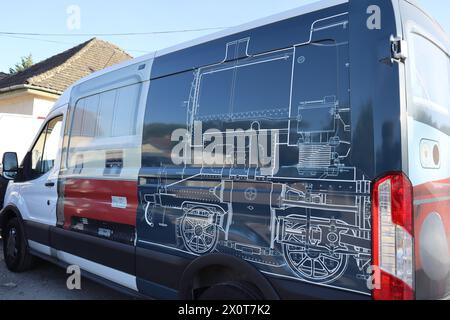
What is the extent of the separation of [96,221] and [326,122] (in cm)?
262

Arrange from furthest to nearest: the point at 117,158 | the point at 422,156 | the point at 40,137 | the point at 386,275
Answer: the point at 40,137 < the point at 117,158 < the point at 422,156 < the point at 386,275

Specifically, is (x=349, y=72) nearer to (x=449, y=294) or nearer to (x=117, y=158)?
(x=449, y=294)

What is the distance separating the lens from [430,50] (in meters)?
2.70

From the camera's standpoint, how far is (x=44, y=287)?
17.3ft

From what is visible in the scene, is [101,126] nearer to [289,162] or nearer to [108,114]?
[108,114]

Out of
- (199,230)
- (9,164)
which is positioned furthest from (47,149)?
(199,230)

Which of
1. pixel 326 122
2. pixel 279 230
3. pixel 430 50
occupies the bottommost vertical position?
pixel 279 230

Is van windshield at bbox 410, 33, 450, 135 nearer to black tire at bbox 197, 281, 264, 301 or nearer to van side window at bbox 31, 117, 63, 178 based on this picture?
black tire at bbox 197, 281, 264, 301

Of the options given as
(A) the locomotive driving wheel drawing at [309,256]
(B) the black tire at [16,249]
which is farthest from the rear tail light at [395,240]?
(B) the black tire at [16,249]

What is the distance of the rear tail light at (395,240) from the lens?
2.17 m

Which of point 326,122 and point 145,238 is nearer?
point 326,122

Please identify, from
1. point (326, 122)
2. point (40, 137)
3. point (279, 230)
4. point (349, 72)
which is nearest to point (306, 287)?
point (279, 230)

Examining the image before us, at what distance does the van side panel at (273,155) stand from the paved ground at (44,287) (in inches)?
69.2
